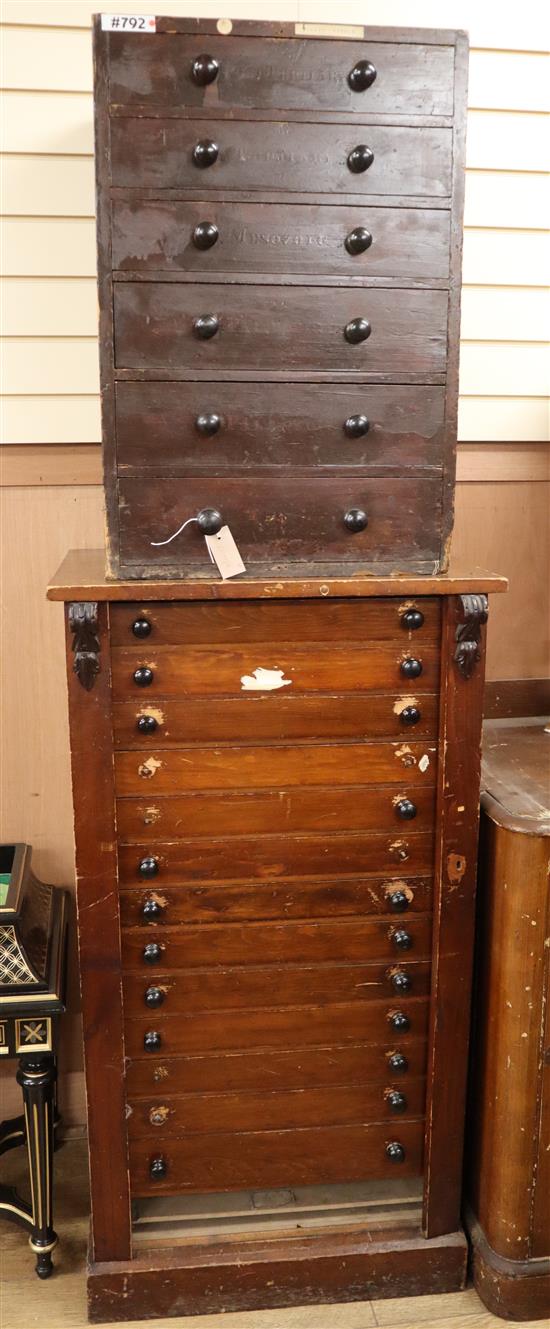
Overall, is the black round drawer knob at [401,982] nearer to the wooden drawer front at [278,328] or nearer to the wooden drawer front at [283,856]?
the wooden drawer front at [283,856]

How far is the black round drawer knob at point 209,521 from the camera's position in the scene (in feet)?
6.44

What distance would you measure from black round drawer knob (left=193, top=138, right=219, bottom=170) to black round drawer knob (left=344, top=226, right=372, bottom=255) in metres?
0.27

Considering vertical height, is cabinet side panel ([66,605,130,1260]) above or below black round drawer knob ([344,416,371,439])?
below

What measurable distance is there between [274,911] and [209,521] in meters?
0.80

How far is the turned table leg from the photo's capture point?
225cm

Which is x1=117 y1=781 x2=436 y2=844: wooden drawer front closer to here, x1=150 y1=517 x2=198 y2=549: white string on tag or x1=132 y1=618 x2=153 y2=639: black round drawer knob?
x1=132 y1=618 x2=153 y2=639: black round drawer knob

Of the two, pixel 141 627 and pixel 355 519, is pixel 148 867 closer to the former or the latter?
pixel 141 627

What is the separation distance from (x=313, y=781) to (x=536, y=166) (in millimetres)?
1559

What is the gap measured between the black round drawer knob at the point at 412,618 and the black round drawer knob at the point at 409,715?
0.16 meters

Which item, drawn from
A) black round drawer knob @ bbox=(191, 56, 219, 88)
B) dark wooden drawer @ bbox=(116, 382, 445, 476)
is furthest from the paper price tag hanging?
black round drawer knob @ bbox=(191, 56, 219, 88)

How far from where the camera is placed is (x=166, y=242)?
187 centimetres

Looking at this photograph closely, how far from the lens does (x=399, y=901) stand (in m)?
2.17

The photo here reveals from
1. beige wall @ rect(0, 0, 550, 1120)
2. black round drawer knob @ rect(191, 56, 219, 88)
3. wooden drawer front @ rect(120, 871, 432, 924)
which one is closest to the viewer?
black round drawer knob @ rect(191, 56, 219, 88)

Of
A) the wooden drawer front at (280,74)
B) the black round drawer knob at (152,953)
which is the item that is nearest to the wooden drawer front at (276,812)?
the black round drawer knob at (152,953)
